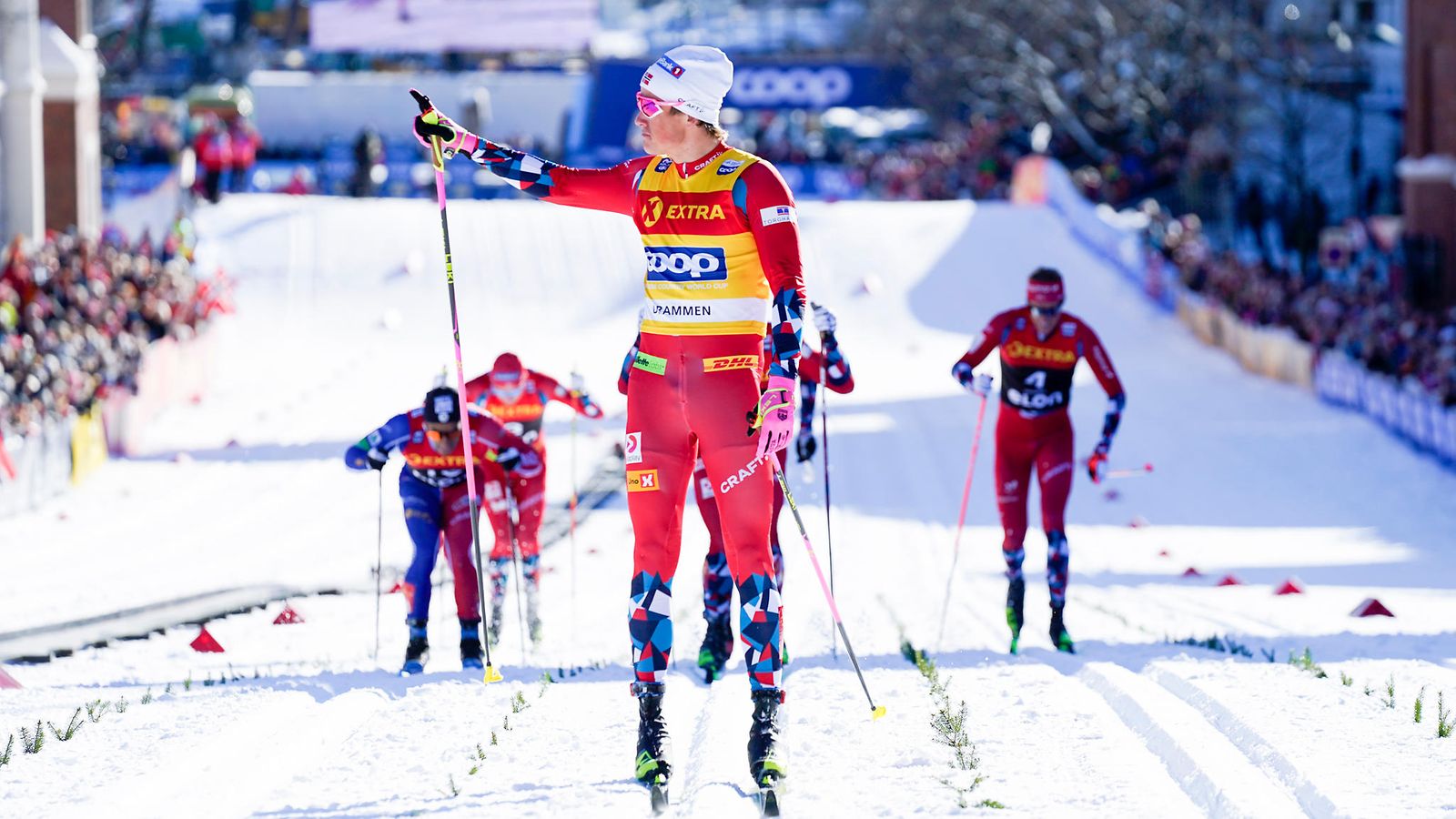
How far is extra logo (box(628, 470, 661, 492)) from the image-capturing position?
675 centimetres

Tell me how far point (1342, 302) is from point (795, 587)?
1531 centimetres

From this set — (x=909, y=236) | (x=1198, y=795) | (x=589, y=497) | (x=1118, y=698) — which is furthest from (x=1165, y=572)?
(x=909, y=236)

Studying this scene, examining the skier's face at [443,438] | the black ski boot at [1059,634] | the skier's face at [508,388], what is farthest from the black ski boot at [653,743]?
the skier's face at [508,388]

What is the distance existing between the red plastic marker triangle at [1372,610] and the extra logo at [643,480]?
734 cm

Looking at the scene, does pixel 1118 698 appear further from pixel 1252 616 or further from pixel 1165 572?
pixel 1165 572

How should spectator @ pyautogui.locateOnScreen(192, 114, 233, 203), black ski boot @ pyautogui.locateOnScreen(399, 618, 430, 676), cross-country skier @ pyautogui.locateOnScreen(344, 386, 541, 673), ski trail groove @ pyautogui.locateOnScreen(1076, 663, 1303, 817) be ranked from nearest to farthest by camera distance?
ski trail groove @ pyautogui.locateOnScreen(1076, 663, 1303, 817)
black ski boot @ pyautogui.locateOnScreen(399, 618, 430, 676)
cross-country skier @ pyautogui.locateOnScreen(344, 386, 541, 673)
spectator @ pyautogui.locateOnScreen(192, 114, 233, 203)

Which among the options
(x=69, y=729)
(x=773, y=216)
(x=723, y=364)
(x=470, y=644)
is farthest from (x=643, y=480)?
(x=470, y=644)

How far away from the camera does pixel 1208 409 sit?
2711cm

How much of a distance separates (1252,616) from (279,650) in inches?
244

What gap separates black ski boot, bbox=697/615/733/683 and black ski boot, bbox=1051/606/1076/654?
1855 mm

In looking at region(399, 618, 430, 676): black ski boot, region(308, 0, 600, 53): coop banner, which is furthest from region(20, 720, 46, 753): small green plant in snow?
region(308, 0, 600, 53): coop banner

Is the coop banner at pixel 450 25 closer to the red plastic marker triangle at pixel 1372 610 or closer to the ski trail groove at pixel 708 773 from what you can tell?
the red plastic marker triangle at pixel 1372 610

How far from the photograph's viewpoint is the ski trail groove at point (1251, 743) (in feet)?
19.8

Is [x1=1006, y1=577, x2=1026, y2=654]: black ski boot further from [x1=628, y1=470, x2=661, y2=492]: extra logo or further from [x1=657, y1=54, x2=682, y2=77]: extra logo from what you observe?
[x1=657, y1=54, x2=682, y2=77]: extra logo
